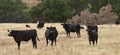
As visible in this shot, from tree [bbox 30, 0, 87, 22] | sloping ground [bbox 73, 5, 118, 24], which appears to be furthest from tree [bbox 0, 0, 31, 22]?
sloping ground [bbox 73, 5, 118, 24]

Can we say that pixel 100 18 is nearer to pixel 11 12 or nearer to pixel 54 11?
pixel 54 11

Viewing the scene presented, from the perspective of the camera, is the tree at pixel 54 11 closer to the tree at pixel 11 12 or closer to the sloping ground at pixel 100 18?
the tree at pixel 11 12

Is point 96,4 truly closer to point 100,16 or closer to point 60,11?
point 60,11

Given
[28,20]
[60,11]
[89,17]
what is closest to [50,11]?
[60,11]

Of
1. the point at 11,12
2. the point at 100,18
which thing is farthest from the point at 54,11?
the point at 100,18

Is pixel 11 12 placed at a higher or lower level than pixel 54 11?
lower

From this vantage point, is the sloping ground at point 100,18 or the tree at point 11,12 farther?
the tree at point 11,12

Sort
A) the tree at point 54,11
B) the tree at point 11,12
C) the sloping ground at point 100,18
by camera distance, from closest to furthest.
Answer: the sloping ground at point 100,18 → the tree at point 54,11 → the tree at point 11,12

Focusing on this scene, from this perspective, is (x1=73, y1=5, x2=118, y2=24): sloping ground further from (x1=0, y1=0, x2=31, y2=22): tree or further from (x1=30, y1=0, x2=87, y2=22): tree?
(x1=0, y1=0, x2=31, y2=22): tree

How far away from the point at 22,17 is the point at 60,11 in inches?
456

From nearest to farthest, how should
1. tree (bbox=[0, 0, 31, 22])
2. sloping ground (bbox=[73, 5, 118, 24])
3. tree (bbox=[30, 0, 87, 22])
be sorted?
sloping ground (bbox=[73, 5, 118, 24]) < tree (bbox=[30, 0, 87, 22]) < tree (bbox=[0, 0, 31, 22])

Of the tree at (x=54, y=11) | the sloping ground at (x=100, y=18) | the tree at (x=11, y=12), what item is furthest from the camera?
the tree at (x=11, y=12)

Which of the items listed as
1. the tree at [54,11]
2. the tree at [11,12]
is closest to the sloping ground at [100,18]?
the tree at [54,11]

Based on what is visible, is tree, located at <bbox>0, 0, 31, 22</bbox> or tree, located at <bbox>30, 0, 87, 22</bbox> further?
tree, located at <bbox>0, 0, 31, 22</bbox>
